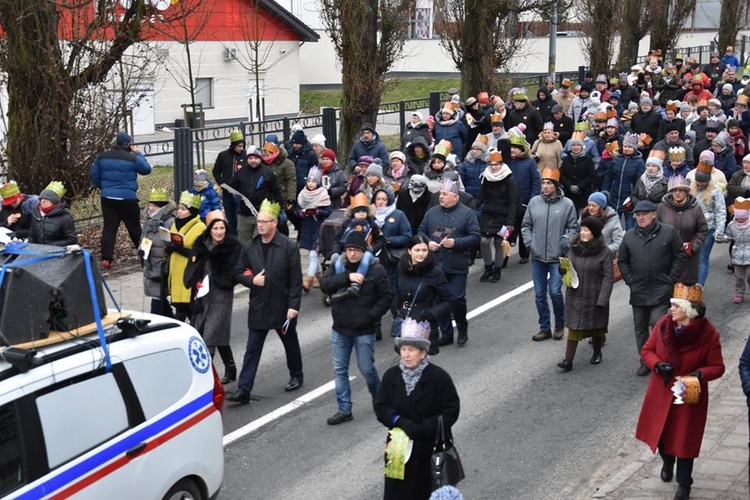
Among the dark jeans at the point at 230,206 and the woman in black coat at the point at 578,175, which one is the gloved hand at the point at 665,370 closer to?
the woman in black coat at the point at 578,175

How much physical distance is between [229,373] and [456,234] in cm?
299

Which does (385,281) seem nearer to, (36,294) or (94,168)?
(36,294)

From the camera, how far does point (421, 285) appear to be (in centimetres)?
1109

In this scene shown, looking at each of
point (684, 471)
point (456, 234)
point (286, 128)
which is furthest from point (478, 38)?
point (684, 471)

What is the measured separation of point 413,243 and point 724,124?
1145cm

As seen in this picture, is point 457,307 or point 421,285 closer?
point 421,285

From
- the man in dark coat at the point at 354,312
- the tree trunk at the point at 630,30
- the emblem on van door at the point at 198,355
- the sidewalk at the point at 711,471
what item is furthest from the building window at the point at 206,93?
the emblem on van door at the point at 198,355

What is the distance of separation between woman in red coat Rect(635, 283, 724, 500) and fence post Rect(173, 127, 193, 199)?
11698mm

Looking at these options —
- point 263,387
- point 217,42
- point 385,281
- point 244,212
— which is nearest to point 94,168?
point 244,212

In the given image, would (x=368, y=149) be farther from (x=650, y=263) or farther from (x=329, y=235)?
(x=650, y=263)

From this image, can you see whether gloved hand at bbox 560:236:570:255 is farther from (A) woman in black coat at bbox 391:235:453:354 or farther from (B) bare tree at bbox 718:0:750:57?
(B) bare tree at bbox 718:0:750:57

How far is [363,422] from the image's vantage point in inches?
410

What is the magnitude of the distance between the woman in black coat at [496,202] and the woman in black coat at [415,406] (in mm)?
7511

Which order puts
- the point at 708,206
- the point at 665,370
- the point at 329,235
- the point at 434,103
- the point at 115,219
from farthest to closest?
the point at 434,103 < the point at 115,219 < the point at 708,206 < the point at 329,235 < the point at 665,370
